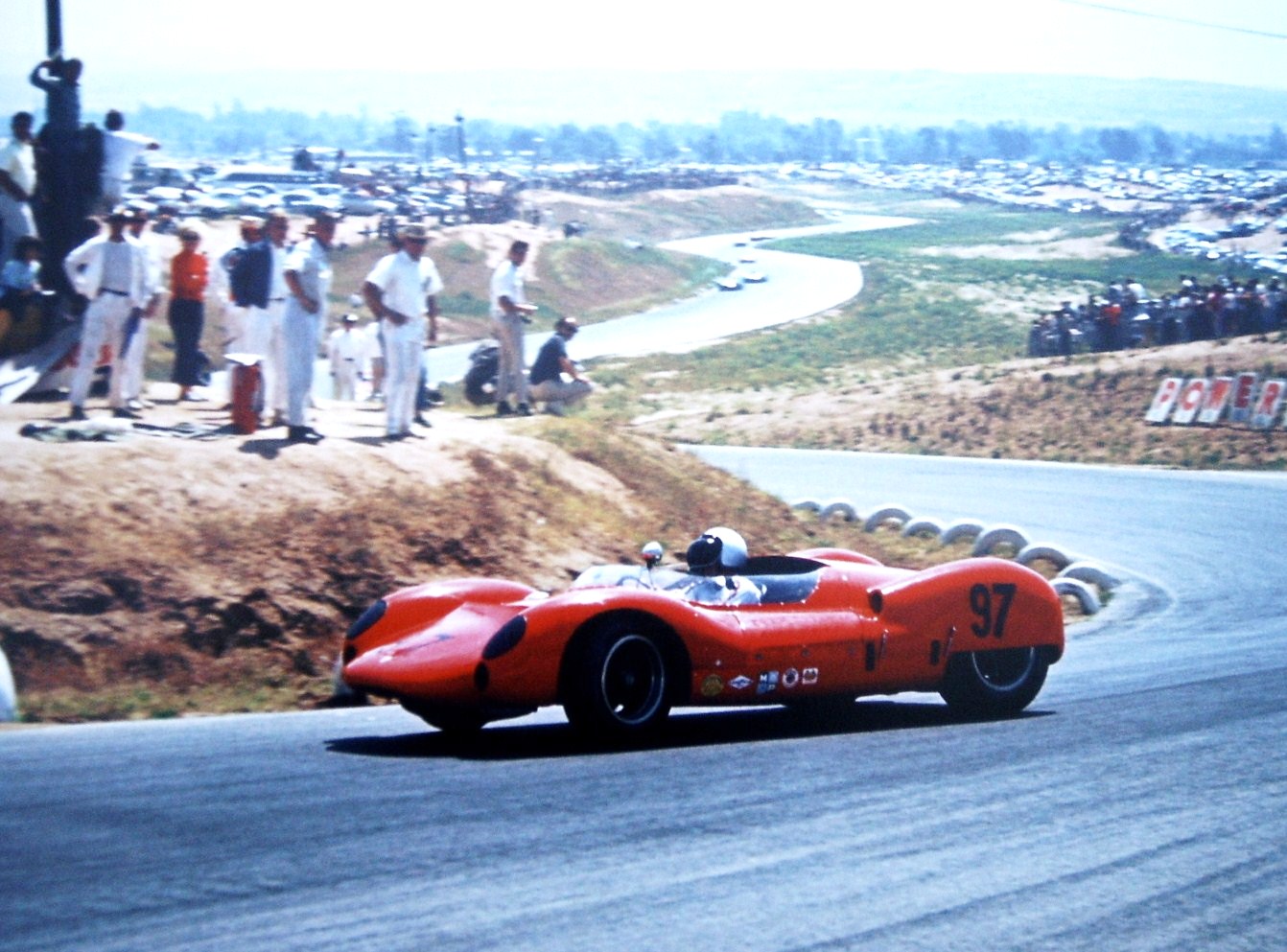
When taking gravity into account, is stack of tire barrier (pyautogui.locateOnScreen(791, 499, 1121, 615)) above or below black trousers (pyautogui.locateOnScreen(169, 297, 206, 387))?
below

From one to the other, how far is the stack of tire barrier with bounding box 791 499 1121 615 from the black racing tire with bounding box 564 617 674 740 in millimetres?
8674

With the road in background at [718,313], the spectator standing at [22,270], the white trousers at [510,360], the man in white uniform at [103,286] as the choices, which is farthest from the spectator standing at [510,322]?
the road in background at [718,313]

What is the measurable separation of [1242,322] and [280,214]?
104 ft

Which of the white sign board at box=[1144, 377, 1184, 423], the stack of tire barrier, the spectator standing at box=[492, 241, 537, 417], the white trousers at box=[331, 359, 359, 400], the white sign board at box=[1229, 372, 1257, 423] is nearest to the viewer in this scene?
the stack of tire barrier

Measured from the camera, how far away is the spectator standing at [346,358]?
69.7ft

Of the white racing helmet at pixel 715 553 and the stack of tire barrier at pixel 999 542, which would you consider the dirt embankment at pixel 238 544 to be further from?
the stack of tire barrier at pixel 999 542

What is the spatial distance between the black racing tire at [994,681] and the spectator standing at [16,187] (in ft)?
32.3

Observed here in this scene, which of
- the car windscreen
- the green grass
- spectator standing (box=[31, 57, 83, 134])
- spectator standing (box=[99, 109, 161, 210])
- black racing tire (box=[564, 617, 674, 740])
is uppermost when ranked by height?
spectator standing (box=[31, 57, 83, 134])

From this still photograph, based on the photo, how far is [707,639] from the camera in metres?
8.20

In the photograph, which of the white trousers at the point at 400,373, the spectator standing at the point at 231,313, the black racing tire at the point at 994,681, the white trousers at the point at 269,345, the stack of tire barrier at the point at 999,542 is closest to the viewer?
the black racing tire at the point at 994,681

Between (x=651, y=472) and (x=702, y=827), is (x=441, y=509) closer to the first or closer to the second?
(x=651, y=472)

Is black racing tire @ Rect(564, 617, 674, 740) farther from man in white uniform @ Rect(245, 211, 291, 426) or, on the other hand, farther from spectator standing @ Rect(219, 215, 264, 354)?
spectator standing @ Rect(219, 215, 264, 354)

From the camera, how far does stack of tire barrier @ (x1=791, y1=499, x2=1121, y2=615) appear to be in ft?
52.9

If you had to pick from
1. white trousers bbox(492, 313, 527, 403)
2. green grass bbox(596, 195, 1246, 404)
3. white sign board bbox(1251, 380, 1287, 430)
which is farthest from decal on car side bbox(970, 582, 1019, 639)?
green grass bbox(596, 195, 1246, 404)
